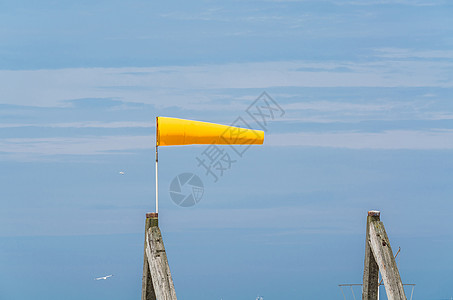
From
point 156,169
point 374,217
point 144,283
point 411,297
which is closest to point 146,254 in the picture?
point 144,283

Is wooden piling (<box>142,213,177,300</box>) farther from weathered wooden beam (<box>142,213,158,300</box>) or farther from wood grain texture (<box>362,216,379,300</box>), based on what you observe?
wood grain texture (<box>362,216,379,300</box>)

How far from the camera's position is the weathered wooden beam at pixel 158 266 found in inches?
449

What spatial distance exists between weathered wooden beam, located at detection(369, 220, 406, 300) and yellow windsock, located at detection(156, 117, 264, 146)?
2.54 metres

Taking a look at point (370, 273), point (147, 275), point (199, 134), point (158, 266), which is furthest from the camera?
point (370, 273)

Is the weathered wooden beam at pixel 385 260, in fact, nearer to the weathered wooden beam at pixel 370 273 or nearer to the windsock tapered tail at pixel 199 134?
the weathered wooden beam at pixel 370 273

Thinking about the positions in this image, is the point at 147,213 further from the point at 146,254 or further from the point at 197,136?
the point at 197,136

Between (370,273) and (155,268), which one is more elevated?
(155,268)

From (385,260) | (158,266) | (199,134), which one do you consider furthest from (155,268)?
(385,260)

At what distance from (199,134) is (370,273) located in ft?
12.9

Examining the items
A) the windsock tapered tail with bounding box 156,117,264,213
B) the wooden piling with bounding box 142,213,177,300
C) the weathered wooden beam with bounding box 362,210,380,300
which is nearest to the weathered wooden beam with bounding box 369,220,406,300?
the weathered wooden beam with bounding box 362,210,380,300

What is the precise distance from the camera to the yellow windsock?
12.4m

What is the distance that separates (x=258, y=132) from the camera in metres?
13.1

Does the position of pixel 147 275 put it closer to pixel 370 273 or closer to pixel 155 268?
pixel 155 268

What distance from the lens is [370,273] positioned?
13.1m
